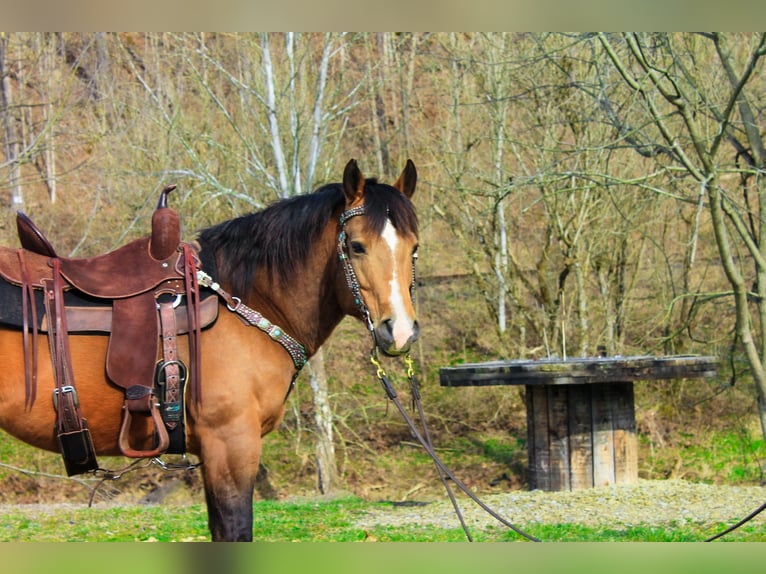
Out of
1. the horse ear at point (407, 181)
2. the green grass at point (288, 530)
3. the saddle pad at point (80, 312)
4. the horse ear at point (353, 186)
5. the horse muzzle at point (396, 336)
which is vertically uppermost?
the horse ear at point (407, 181)

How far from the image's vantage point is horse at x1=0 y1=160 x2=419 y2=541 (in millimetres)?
3156

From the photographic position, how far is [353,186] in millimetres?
3334

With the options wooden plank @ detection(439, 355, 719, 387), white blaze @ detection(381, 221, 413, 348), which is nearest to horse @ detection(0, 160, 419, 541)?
white blaze @ detection(381, 221, 413, 348)

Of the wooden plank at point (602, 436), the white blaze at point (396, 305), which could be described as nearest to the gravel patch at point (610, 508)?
the wooden plank at point (602, 436)

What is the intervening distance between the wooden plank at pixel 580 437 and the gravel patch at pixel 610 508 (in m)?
0.15

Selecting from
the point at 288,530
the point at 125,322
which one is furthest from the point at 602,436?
the point at 125,322

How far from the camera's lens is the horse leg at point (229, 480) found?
124 inches

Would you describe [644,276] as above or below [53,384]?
above

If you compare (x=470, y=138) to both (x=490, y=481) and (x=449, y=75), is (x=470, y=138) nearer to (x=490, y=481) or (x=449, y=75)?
(x=449, y=75)

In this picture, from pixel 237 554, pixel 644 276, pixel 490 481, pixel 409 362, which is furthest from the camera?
pixel 644 276

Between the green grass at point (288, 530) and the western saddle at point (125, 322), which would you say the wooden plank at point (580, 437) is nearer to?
the green grass at point (288, 530)

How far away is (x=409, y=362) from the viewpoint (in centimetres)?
336

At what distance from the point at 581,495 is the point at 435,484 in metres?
4.91
